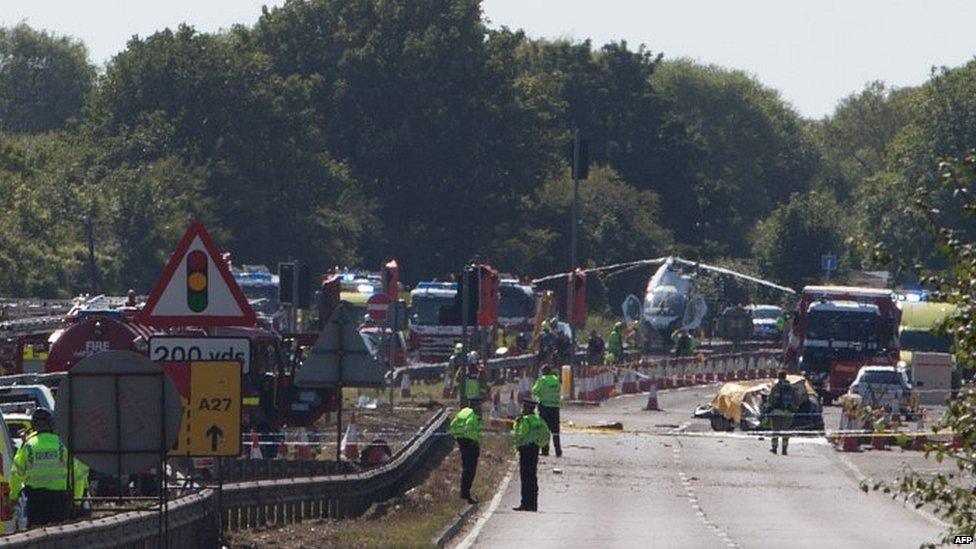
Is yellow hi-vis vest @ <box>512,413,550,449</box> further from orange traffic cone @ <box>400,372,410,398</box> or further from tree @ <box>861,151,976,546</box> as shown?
orange traffic cone @ <box>400,372,410,398</box>

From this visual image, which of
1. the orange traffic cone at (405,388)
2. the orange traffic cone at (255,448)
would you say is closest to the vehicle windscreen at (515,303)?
the orange traffic cone at (405,388)

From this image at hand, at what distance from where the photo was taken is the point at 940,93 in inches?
4624

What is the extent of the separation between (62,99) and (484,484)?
124707 millimetres

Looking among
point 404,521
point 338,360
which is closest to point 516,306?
point 404,521

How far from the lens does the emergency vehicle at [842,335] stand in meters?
60.5

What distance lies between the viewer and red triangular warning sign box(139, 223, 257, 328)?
16.1 metres

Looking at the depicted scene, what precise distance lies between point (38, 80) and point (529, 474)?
129 metres

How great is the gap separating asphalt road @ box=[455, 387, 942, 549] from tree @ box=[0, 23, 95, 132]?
108914 millimetres

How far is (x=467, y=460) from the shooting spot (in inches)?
1192

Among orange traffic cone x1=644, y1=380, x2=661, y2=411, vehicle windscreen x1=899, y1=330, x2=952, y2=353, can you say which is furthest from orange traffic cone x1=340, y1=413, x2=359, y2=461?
vehicle windscreen x1=899, y1=330, x2=952, y2=353

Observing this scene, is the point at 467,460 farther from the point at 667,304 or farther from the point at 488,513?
the point at 667,304

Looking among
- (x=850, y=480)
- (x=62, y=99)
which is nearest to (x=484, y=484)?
(x=850, y=480)

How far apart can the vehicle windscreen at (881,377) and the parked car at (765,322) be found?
34.0 metres

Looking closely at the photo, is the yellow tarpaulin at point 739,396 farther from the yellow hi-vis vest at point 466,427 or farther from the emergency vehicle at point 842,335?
the yellow hi-vis vest at point 466,427
